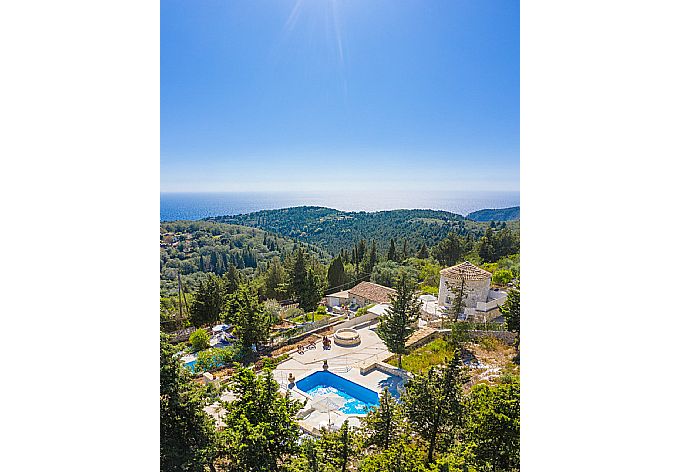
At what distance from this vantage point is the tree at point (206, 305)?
7.73m

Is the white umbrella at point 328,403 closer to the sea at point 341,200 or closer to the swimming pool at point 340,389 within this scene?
the swimming pool at point 340,389

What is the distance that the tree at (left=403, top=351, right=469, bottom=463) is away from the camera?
11.2 ft

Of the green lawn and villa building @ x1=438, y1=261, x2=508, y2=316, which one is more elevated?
villa building @ x1=438, y1=261, x2=508, y2=316

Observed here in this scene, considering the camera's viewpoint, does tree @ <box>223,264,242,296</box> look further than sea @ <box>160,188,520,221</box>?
Yes

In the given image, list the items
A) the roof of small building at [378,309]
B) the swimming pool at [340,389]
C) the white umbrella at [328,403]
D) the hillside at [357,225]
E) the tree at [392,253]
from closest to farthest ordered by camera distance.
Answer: the white umbrella at [328,403], the swimming pool at [340,389], the roof of small building at [378,309], the hillside at [357,225], the tree at [392,253]

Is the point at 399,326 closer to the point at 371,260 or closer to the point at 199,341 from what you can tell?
the point at 199,341

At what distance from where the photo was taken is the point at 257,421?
3096 millimetres

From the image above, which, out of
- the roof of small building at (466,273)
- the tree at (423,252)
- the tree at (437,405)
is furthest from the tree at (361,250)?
the tree at (437,405)

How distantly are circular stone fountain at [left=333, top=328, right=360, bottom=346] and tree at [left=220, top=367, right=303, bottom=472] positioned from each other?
113 inches

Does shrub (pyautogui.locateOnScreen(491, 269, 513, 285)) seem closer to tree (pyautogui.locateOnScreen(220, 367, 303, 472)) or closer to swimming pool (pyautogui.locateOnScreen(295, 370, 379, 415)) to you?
swimming pool (pyautogui.locateOnScreen(295, 370, 379, 415))

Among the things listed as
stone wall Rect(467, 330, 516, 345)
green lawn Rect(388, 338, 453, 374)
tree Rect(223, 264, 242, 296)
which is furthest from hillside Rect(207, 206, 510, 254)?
green lawn Rect(388, 338, 453, 374)

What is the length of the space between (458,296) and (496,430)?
4.90 metres

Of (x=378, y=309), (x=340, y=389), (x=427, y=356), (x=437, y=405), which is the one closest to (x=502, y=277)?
(x=378, y=309)

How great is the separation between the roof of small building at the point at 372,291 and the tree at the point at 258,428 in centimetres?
525
